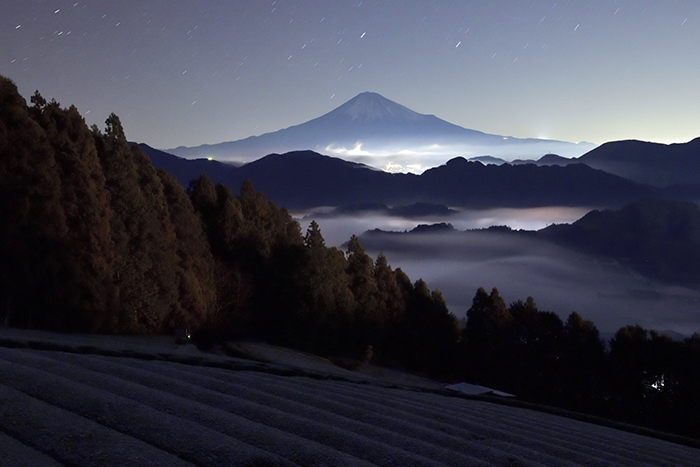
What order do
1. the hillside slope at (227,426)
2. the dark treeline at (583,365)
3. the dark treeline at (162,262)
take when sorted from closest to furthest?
the hillside slope at (227,426) → the dark treeline at (162,262) → the dark treeline at (583,365)

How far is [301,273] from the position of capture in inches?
1243

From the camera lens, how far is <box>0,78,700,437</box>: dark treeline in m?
19.8

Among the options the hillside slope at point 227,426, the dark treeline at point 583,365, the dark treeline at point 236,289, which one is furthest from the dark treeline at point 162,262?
the hillside slope at point 227,426

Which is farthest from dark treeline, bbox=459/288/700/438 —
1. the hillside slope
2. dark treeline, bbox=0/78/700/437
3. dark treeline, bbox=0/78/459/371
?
the hillside slope

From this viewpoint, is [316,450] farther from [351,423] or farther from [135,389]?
[135,389]

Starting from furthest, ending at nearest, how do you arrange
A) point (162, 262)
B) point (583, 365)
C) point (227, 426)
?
1. point (583, 365)
2. point (162, 262)
3. point (227, 426)

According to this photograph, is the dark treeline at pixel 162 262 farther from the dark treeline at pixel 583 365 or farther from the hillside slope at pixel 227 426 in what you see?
the hillside slope at pixel 227 426

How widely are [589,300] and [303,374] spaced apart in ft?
474

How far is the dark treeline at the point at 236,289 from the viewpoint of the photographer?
65.0 ft

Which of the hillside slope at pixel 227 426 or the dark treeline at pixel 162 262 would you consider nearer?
the hillside slope at pixel 227 426

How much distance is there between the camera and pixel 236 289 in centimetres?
3053

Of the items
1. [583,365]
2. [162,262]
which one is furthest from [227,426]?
[583,365]

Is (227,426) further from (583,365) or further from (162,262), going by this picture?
(583,365)

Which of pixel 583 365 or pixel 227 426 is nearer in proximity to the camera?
pixel 227 426
